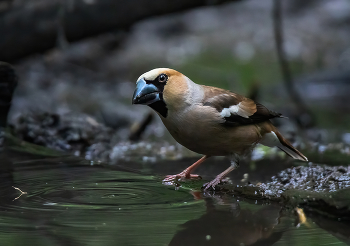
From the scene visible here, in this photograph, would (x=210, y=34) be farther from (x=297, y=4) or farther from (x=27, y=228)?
(x=27, y=228)

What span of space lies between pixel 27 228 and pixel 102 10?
4.94 metres

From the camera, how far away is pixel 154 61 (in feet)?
35.9

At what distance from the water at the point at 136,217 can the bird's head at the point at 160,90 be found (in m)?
0.70

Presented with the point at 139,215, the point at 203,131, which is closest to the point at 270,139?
the point at 203,131

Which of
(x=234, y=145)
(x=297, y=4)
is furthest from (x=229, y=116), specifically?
(x=297, y=4)

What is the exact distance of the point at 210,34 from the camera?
13125 mm

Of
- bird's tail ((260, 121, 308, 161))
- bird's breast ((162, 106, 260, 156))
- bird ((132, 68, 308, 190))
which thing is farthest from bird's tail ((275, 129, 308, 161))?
bird's breast ((162, 106, 260, 156))

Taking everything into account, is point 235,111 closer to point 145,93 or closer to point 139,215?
point 145,93

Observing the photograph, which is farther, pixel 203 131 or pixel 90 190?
pixel 203 131

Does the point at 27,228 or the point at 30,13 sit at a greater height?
the point at 30,13

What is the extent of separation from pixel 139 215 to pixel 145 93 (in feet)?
3.99

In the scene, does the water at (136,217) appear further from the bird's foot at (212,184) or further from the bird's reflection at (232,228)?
the bird's foot at (212,184)

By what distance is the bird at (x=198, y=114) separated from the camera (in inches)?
152

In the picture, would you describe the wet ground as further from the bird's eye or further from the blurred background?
the blurred background
